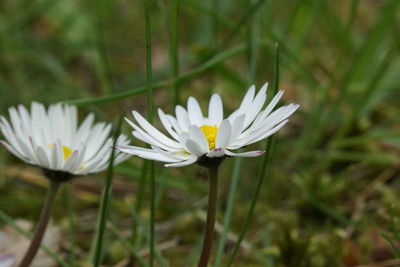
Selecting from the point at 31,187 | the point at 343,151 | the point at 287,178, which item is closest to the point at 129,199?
the point at 31,187

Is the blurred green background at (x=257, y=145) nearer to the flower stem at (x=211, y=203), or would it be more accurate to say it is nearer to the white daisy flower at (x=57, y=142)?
the white daisy flower at (x=57, y=142)

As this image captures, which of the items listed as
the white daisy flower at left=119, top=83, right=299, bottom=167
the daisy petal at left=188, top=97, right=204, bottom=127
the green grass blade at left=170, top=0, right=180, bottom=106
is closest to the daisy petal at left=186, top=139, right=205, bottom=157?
the white daisy flower at left=119, top=83, right=299, bottom=167

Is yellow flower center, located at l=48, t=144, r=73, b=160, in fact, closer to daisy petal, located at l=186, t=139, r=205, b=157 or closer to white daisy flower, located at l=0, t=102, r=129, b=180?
white daisy flower, located at l=0, t=102, r=129, b=180

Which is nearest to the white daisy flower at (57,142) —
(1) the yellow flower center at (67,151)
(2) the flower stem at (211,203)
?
(1) the yellow flower center at (67,151)

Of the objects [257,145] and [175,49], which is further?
[257,145]

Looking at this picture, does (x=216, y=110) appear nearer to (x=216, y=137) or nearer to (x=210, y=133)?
(x=210, y=133)

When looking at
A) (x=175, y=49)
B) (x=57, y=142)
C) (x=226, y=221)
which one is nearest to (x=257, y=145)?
(x=175, y=49)

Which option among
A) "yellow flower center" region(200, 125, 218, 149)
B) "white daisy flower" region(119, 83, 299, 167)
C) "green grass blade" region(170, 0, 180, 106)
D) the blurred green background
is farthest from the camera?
the blurred green background
